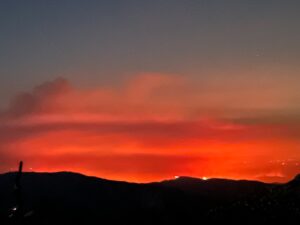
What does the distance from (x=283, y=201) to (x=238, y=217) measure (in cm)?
1249

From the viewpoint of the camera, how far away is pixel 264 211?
9200cm

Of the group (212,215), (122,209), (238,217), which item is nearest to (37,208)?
(122,209)

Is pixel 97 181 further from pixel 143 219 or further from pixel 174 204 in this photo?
pixel 143 219

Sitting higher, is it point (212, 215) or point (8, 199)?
point (8, 199)

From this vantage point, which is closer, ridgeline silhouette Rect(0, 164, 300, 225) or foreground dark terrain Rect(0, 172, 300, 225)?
ridgeline silhouette Rect(0, 164, 300, 225)

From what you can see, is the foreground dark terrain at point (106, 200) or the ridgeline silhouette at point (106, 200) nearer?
the ridgeline silhouette at point (106, 200)

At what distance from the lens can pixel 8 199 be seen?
15862cm

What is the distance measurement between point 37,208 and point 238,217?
74621mm

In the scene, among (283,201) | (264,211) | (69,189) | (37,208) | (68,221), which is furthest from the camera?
(69,189)

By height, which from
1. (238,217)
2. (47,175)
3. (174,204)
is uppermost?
(47,175)

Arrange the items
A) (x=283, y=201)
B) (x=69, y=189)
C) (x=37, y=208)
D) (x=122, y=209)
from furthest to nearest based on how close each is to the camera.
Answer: (x=69, y=189) → (x=122, y=209) → (x=37, y=208) → (x=283, y=201)

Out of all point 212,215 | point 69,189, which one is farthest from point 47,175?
point 212,215

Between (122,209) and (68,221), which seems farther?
(122,209)

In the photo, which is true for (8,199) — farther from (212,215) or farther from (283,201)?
(283,201)
